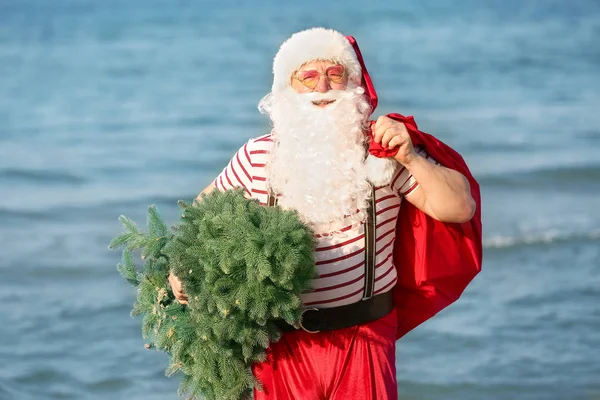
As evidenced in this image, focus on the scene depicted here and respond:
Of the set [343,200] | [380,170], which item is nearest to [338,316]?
[343,200]

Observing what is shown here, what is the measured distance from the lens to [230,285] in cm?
372

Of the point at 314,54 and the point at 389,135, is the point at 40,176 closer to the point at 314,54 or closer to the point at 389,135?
the point at 314,54

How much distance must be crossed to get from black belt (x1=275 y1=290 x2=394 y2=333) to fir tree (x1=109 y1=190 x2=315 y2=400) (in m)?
0.11

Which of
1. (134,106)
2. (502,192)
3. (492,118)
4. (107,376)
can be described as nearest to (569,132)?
(492,118)

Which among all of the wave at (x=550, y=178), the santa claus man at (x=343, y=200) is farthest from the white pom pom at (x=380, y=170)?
the wave at (x=550, y=178)

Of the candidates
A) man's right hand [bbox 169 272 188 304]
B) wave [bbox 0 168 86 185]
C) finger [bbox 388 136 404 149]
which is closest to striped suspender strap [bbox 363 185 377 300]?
finger [bbox 388 136 404 149]

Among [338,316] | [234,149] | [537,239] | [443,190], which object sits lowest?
[338,316]

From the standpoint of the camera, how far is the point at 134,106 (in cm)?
1695

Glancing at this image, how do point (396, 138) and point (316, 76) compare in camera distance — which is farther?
point (316, 76)

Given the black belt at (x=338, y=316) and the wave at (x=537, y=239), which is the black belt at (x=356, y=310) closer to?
the black belt at (x=338, y=316)

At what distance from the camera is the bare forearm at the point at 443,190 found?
3.81 meters

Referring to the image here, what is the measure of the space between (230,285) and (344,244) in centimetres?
46

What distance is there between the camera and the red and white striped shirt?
390cm

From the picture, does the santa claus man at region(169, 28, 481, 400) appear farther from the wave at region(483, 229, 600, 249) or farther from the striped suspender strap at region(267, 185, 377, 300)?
the wave at region(483, 229, 600, 249)
